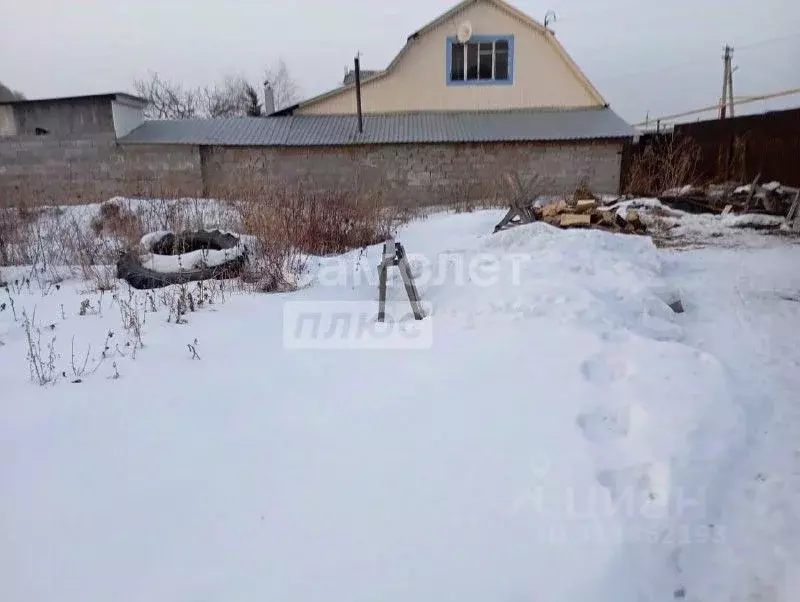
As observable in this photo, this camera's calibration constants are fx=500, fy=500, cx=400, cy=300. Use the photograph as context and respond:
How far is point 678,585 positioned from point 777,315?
3.50 m

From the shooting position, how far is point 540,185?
14242mm

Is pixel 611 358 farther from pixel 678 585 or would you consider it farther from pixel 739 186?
pixel 739 186

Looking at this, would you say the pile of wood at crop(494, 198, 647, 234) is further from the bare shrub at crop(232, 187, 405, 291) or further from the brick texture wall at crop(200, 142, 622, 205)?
the brick texture wall at crop(200, 142, 622, 205)

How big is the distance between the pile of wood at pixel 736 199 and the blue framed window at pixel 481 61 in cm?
705

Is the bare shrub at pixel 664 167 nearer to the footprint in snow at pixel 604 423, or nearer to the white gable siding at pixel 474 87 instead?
the white gable siding at pixel 474 87

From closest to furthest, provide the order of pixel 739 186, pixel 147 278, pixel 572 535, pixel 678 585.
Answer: pixel 678 585
pixel 572 535
pixel 147 278
pixel 739 186

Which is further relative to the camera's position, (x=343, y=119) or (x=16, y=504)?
(x=343, y=119)

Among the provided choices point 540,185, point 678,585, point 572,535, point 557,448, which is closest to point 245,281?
point 557,448

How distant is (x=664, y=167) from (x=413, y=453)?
1307 cm

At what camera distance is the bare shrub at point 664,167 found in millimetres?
12570

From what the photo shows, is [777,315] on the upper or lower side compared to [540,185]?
lower

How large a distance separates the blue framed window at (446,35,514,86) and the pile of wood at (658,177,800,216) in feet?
23.1

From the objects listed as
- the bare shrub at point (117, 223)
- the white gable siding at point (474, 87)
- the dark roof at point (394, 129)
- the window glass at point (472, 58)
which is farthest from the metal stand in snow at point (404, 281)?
the window glass at point (472, 58)

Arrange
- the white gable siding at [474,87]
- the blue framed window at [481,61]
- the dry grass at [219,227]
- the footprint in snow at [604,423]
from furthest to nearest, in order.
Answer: the blue framed window at [481,61] < the white gable siding at [474,87] < the dry grass at [219,227] < the footprint in snow at [604,423]
